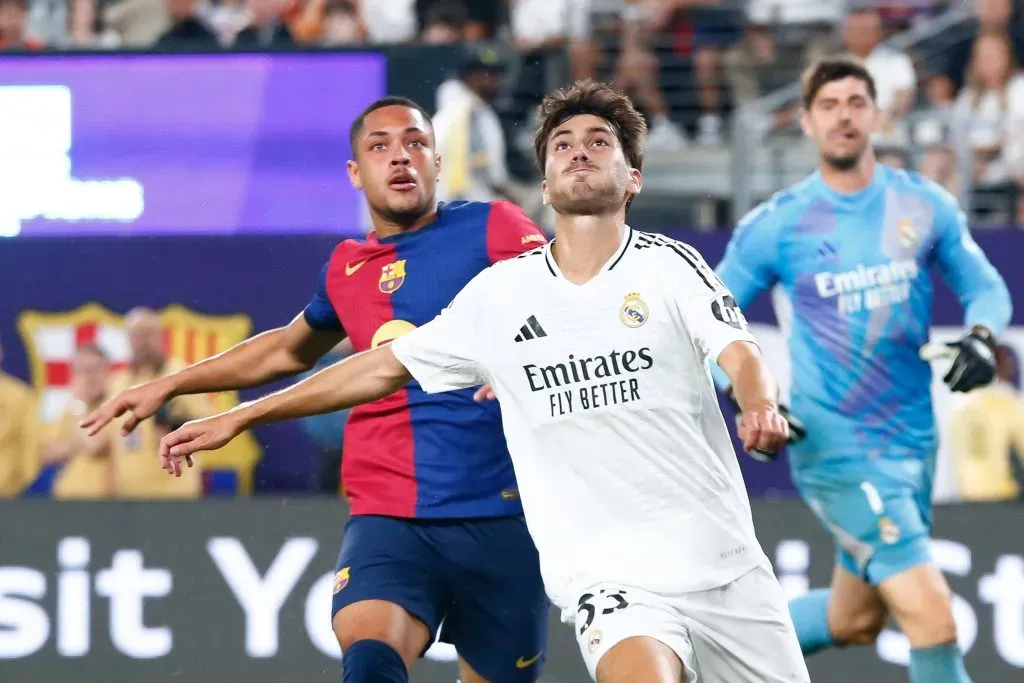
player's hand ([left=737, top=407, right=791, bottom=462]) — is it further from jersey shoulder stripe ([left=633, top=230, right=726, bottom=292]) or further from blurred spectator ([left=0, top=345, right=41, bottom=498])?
blurred spectator ([left=0, top=345, right=41, bottom=498])

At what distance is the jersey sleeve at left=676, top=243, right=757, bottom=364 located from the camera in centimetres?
459

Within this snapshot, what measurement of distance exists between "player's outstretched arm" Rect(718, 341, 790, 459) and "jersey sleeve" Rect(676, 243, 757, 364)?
1.9 inches

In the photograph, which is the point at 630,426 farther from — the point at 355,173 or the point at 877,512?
the point at 877,512

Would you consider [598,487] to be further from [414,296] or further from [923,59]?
[923,59]

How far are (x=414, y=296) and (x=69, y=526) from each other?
4.23 meters

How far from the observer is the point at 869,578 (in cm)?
681

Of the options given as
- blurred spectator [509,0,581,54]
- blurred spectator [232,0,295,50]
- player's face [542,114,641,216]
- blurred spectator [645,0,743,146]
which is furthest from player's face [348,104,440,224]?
blurred spectator [645,0,743,146]

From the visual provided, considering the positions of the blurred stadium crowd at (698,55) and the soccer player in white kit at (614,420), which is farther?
the blurred stadium crowd at (698,55)

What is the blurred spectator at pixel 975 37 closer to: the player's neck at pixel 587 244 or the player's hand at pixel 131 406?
the player's neck at pixel 587 244

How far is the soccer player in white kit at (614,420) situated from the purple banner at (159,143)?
17.6 feet

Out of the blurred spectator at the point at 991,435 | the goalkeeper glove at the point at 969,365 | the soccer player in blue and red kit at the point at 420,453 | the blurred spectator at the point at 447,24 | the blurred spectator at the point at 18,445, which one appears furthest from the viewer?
the blurred spectator at the point at 447,24

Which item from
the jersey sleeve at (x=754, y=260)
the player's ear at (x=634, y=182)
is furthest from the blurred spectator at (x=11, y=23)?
the player's ear at (x=634, y=182)

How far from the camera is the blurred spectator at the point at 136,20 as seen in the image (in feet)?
41.1

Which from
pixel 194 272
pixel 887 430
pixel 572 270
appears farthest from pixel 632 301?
pixel 194 272
